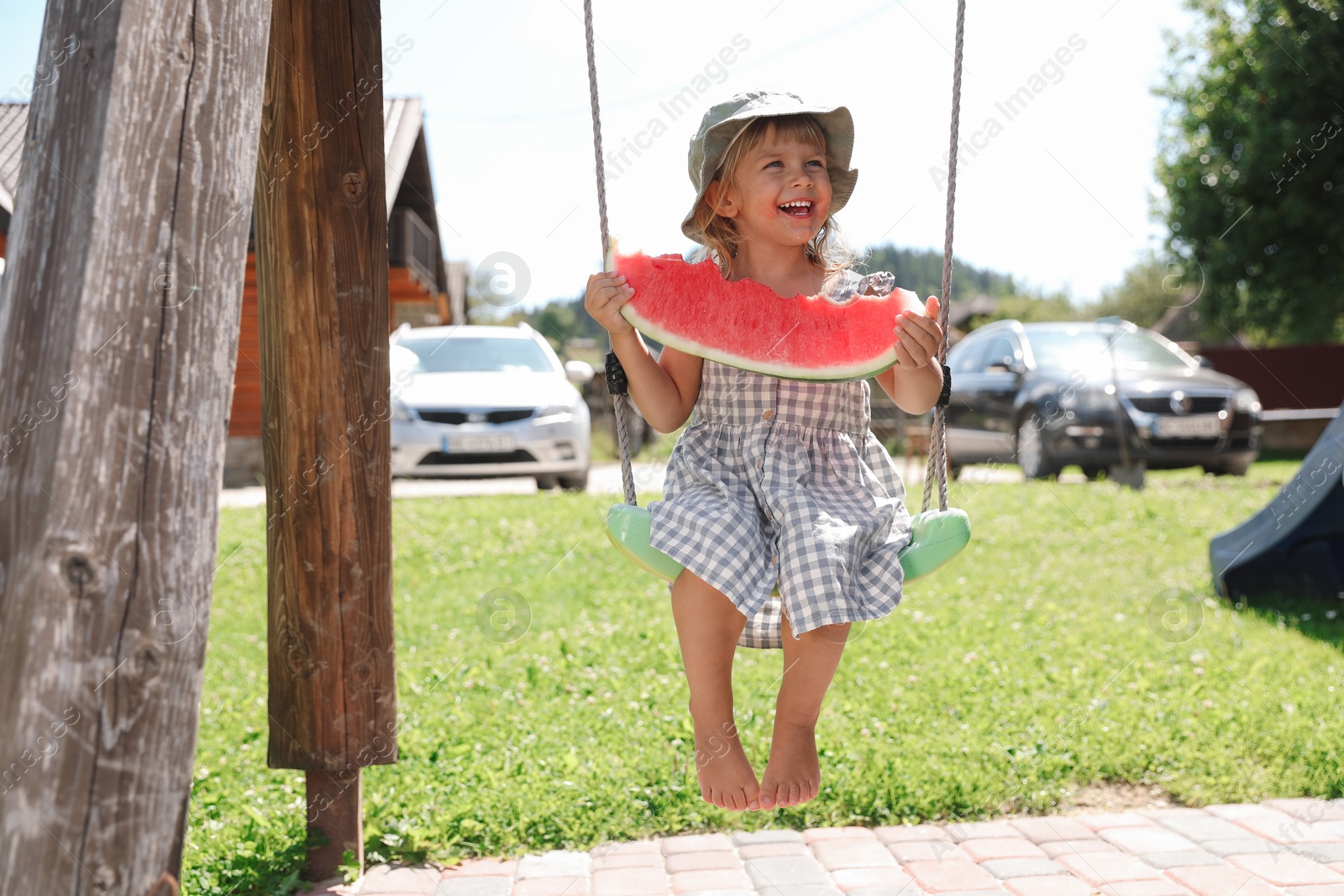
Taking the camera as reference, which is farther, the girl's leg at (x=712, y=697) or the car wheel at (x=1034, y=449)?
the car wheel at (x=1034, y=449)

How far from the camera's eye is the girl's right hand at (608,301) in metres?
2.78

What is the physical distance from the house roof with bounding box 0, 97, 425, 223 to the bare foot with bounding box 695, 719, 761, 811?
1.97 m

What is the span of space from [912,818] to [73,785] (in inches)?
119

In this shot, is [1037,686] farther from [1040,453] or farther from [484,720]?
[1040,453]

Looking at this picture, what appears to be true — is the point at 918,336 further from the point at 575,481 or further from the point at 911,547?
the point at 575,481

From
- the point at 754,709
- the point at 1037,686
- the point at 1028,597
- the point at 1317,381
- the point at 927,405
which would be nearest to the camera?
the point at 927,405


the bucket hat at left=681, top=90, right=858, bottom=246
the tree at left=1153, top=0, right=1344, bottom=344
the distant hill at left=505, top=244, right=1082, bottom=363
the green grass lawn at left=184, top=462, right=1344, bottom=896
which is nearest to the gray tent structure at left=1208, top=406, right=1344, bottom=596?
the green grass lawn at left=184, top=462, right=1344, bottom=896

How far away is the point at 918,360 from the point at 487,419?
25.1 feet

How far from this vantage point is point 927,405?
277 centimetres

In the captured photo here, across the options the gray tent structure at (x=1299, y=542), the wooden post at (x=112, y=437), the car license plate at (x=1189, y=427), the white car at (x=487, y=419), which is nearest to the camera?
the wooden post at (x=112, y=437)

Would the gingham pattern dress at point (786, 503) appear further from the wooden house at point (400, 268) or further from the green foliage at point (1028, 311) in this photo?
the green foliage at point (1028, 311)

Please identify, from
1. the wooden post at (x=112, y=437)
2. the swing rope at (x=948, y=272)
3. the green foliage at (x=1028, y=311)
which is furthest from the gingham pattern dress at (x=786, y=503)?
the green foliage at (x=1028, y=311)

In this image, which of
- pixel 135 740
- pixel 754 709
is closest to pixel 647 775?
pixel 754 709

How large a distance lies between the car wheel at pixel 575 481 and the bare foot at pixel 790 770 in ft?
25.4
